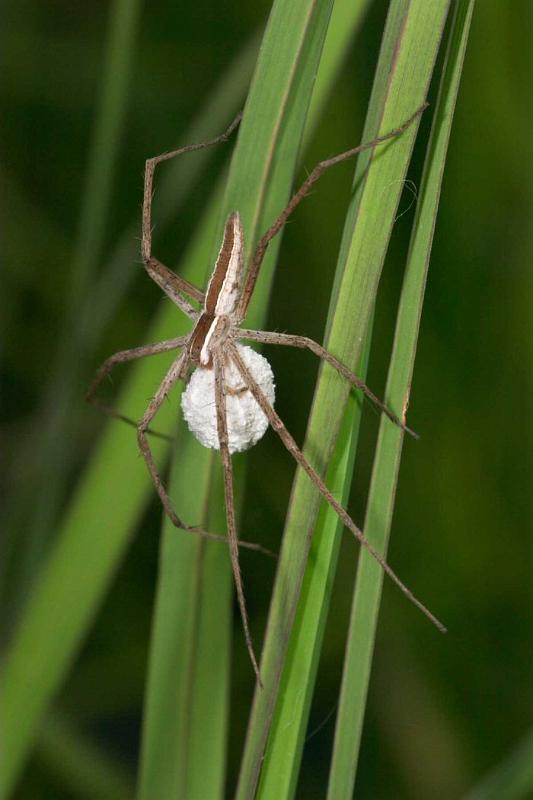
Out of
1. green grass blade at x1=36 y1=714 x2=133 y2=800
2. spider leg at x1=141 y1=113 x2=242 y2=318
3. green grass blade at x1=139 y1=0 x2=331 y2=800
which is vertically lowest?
green grass blade at x1=36 y1=714 x2=133 y2=800

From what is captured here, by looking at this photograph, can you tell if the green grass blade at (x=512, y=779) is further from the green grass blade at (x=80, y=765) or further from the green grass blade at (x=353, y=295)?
the green grass blade at (x=80, y=765)

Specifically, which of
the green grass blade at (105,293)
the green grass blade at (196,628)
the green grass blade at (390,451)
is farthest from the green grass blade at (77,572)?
the green grass blade at (390,451)

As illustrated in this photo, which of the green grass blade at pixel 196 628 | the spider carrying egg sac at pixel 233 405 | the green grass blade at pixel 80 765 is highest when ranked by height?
the spider carrying egg sac at pixel 233 405

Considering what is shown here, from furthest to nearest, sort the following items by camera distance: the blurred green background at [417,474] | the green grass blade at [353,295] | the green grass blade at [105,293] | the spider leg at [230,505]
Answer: the blurred green background at [417,474]
the green grass blade at [105,293]
the spider leg at [230,505]
the green grass blade at [353,295]

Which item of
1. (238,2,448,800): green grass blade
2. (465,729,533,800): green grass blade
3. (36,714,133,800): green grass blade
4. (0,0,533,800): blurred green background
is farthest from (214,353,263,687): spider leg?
(36,714,133,800): green grass blade

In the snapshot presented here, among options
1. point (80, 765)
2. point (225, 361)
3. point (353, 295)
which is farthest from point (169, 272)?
point (80, 765)

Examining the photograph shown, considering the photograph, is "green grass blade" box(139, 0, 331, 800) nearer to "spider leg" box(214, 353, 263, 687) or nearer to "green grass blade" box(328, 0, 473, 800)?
"spider leg" box(214, 353, 263, 687)

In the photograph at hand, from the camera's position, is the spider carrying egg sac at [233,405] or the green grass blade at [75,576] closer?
the spider carrying egg sac at [233,405]
